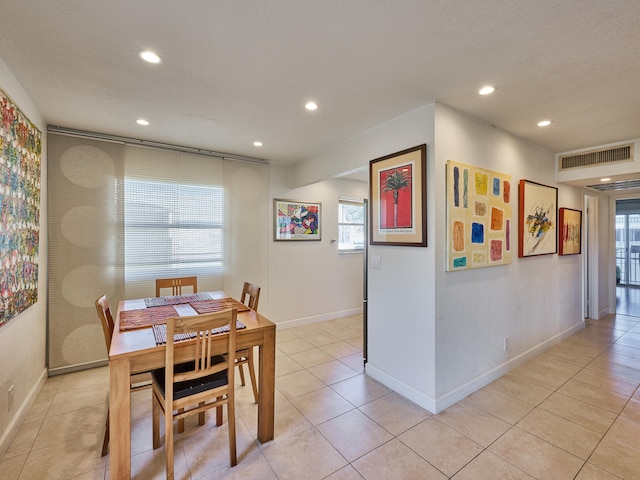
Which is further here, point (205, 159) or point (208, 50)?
point (205, 159)

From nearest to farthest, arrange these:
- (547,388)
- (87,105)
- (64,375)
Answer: (87,105) → (547,388) → (64,375)

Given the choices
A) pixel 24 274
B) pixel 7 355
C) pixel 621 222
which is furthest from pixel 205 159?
pixel 621 222

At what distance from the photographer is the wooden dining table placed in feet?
5.07

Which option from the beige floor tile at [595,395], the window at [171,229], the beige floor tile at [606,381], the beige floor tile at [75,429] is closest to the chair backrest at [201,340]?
the beige floor tile at [75,429]

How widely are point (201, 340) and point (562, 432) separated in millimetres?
2615

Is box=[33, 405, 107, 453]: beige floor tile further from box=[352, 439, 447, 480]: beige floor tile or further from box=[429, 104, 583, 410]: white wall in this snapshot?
box=[429, 104, 583, 410]: white wall

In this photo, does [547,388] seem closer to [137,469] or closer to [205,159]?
[137,469]

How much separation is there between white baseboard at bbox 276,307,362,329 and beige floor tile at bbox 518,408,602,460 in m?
2.99

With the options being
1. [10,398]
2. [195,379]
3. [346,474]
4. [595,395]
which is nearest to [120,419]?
[195,379]

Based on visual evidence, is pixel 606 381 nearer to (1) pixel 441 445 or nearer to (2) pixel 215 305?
(1) pixel 441 445

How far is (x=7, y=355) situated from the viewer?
2004 millimetres

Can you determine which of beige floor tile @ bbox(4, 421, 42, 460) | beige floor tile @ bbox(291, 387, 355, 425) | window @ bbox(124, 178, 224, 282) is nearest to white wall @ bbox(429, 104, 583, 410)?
beige floor tile @ bbox(291, 387, 355, 425)

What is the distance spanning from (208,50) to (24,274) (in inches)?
87.2

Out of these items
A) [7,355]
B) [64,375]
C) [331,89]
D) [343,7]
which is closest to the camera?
[343,7]
